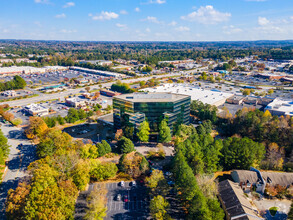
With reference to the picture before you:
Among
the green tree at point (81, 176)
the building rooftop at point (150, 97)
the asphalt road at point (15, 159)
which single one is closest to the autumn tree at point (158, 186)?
the green tree at point (81, 176)

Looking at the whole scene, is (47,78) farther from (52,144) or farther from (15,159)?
(52,144)

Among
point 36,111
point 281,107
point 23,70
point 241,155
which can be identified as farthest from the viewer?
point 23,70

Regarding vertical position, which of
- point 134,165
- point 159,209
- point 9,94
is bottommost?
point 159,209

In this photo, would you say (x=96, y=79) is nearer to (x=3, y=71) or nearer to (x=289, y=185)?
(x=3, y=71)

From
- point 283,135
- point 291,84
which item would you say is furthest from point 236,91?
point 283,135

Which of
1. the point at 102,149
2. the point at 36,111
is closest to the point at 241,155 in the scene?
the point at 102,149

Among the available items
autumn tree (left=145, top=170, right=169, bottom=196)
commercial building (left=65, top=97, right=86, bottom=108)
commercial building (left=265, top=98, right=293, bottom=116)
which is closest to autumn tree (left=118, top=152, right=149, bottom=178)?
autumn tree (left=145, top=170, right=169, bottom=196)

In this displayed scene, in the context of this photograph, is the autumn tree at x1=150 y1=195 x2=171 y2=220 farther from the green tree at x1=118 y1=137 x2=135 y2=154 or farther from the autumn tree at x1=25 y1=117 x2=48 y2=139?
the autumn tree at x1=25 y1=117 x2=48 y2=139

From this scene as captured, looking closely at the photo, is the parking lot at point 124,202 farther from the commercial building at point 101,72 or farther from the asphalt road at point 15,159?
the commercial building at point 101,72
